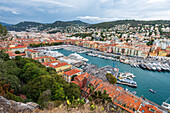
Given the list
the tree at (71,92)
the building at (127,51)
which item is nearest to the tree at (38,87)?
the tree at (71,92)

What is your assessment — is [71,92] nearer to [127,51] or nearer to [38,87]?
[38,87]

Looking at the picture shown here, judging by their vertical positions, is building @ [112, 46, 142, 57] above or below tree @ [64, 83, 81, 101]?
below

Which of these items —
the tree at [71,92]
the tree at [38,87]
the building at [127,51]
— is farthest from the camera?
the building at [127,51]

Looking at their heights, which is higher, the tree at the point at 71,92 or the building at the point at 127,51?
the tree at the point at 71,92

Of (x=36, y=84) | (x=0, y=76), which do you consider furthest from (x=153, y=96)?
(x=0, y=76)

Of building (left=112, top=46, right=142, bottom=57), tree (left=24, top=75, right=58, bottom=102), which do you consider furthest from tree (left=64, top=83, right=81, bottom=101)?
building (left=112, top=46, right=142, bottom=57)

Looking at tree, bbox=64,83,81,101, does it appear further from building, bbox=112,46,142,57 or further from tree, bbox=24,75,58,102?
building, bbox=112,46,142,57

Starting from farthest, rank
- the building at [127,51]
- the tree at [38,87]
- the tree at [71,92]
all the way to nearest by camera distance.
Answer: the building at [127,51] < the tree at [71,92] < the tree at [38,87]

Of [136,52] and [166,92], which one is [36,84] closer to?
[166,92]

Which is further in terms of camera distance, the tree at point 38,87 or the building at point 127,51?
the building at point 127,51

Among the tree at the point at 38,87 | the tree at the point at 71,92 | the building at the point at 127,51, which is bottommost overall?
the building at the point at 127,51

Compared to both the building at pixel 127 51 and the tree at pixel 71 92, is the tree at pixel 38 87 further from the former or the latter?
the building at pixel 127 51

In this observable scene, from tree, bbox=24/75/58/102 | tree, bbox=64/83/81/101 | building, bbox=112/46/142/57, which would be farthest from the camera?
building, bbox=112/46/142/57
